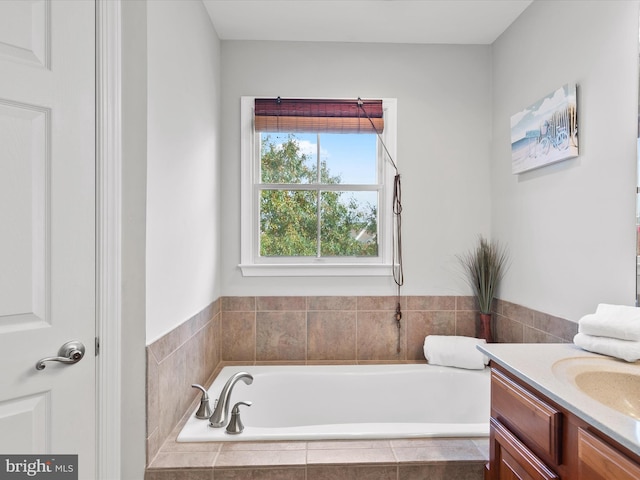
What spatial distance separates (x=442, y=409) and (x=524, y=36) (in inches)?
88.0

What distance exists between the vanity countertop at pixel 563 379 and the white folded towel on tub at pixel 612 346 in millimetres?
22

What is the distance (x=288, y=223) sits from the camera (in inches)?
102

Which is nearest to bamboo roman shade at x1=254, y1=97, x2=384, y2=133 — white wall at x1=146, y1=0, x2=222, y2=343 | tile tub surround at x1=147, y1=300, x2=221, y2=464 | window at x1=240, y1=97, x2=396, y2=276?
window at x1=240, y1=97, x2=396, y2=276

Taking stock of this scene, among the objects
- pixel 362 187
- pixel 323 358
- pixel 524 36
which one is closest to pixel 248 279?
pixel 323 358

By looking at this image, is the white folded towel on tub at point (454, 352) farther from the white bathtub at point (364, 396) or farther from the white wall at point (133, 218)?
the white wall at point (133, 218)

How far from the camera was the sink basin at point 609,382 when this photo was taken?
1114mm

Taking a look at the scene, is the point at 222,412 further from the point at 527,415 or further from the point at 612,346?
the point at 612,346

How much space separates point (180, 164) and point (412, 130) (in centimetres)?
156

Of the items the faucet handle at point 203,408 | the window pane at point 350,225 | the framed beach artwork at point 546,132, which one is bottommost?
the faucet handle at point 203,408

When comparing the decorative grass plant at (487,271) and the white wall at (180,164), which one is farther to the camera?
the decorative grass plant at (487,271)

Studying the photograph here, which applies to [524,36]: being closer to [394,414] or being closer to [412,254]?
[412,254]

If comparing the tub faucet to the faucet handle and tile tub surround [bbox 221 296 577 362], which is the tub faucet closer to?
the faucet handle

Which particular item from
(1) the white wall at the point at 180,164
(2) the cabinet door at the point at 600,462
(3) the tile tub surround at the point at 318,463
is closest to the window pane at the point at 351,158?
(1) the white wall at the point at 180,164

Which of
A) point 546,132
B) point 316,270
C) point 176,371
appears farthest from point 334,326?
point 546,132
